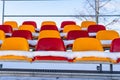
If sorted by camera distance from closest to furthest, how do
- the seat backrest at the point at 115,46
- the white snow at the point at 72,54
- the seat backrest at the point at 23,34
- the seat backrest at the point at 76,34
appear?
the white snow at the point at 72,54 < the seat backrest at the point at 115,46 < the seat backrest at the point at 76,34 < the seat backrest at the point at 23,34

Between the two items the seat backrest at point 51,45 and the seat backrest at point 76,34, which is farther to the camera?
the seat backrest at point 76,34

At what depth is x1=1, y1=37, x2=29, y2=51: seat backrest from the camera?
406 cm

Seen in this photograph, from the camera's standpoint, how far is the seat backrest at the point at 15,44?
4.06 meters

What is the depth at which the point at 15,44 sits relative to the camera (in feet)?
13.5

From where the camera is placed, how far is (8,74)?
4102 mm

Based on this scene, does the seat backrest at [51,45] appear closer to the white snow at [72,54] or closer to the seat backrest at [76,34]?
the white snow at [72,54]

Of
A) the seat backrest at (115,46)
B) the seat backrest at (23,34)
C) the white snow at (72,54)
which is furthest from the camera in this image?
the seat backrest at (23,34)

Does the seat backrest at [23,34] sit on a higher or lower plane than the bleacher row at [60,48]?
higher

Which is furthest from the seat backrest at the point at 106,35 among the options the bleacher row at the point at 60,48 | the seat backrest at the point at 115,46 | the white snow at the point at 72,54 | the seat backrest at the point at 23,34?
the white snow at the point at 72,54

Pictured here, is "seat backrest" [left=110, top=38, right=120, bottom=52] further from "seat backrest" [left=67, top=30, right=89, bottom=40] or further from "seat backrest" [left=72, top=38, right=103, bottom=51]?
"seat backrest" [left=67, top=30, right=89, bottom=40]

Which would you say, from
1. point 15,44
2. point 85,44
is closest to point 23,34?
point 15,44

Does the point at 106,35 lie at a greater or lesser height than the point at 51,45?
greater

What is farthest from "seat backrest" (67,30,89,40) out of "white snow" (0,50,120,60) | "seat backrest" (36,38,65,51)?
"white snow" (0,50,120,60)

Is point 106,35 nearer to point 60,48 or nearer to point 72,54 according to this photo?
point 60,48
